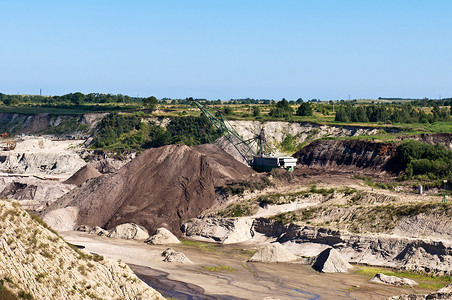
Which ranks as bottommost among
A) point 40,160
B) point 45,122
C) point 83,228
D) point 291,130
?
Answer: point 83,228

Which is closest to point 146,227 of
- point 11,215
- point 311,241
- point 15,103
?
point 311,241

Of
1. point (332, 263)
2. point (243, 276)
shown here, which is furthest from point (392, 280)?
point (243, 276)

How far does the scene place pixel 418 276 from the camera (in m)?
47.7

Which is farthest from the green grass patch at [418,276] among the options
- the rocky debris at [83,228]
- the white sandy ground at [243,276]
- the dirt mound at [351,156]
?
the dirt mound at [351,156]

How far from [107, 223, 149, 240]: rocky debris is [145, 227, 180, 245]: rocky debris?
139cm

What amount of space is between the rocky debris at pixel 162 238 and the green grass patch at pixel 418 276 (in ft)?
59.7

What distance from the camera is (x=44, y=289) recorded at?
3105 centimetres

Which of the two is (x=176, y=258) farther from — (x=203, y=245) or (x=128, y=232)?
(x=128, y=232)

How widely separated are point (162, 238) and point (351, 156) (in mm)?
45074

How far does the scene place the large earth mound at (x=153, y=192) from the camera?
67.4m

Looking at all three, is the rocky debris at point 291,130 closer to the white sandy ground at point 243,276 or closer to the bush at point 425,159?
the bush at point 425,159

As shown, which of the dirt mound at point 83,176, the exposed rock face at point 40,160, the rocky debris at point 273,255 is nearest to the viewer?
the rocky debris at point 273,255

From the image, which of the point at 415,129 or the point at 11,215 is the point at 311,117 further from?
the point at 11,215

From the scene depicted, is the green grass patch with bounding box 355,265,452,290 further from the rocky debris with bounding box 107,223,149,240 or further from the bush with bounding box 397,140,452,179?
the bush with bounding box 397,140,452,179
